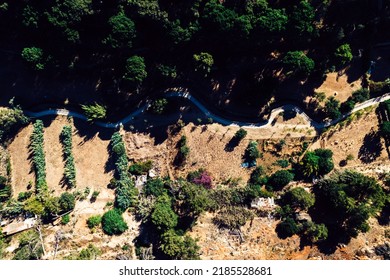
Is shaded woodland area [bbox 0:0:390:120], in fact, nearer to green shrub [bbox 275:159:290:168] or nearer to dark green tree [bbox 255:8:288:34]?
dark green tree [bbox 255:8:288:34]

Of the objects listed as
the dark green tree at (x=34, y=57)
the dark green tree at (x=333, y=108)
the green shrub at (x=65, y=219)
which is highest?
the dark green tree at (x=34, y=57)

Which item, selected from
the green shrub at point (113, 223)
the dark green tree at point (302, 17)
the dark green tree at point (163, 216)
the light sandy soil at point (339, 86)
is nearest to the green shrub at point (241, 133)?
the light sandy soil at point (339, 86)

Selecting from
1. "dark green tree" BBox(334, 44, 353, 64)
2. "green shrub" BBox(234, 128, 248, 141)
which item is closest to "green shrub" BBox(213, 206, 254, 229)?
"green shrub" BBox(234, 128, 248, 141)

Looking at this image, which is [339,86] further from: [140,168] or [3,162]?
[3,162]

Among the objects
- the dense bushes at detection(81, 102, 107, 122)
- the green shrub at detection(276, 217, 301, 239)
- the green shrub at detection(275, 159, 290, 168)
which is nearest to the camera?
the green shrub at detection(276, 217, 301, 239)

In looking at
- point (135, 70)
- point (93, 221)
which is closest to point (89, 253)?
point (93, 221)

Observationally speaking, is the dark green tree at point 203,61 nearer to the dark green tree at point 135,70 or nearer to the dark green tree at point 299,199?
the dark green tree at point 135,70

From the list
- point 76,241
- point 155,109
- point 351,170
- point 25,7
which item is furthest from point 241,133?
point 25,7

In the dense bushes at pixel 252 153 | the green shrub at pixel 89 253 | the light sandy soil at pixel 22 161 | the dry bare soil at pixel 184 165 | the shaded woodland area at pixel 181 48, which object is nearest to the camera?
the shaded woodland area at pixel 181 48
